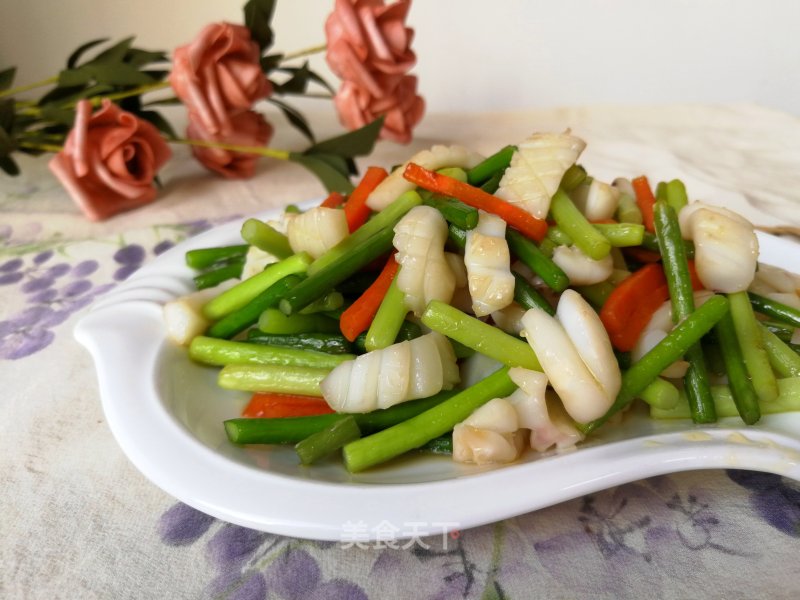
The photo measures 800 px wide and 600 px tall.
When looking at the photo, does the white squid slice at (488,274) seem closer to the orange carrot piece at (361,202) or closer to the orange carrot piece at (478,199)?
the orange carrot piece at (478,199)

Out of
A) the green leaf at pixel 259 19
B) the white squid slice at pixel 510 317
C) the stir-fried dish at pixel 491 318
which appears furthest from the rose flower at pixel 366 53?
the white squid slice at pixel 510 317

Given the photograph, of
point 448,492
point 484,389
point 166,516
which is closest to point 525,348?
point 484,389

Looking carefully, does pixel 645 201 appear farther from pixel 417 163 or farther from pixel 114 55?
pixel 114 55

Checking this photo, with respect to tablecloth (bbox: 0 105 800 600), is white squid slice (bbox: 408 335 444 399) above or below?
above

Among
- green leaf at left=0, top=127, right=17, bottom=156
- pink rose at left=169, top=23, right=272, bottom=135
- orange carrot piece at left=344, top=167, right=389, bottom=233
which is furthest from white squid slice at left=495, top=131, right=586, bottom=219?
green leaf at left=0, top=127, right=17, bottom=156

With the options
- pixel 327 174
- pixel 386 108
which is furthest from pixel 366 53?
pixel 327 174

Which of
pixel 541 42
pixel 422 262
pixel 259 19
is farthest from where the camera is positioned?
pixel 541 42

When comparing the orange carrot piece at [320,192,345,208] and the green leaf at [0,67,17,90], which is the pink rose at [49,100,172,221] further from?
the orange carrot piece at [320,192,345,208]
